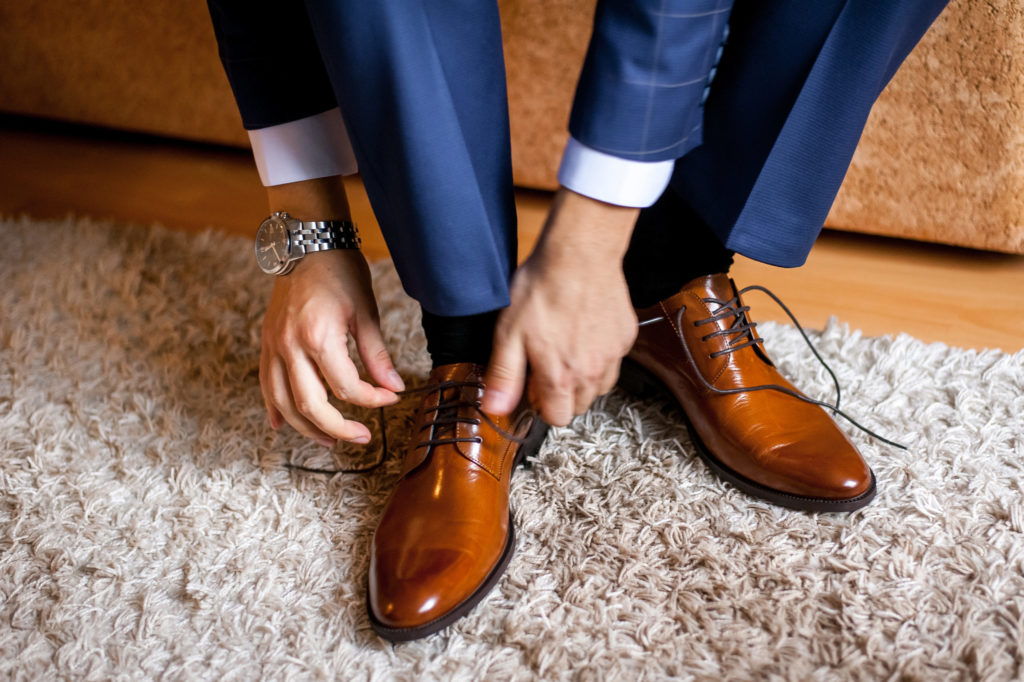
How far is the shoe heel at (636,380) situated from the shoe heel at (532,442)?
0.42 feet

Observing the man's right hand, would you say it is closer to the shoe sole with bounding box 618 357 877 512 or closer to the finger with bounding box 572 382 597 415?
the finger with bounding box 572 382 597 415

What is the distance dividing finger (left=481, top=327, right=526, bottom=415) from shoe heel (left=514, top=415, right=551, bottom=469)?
0.54 feet

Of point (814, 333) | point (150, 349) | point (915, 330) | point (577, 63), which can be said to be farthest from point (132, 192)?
point (915, 330)

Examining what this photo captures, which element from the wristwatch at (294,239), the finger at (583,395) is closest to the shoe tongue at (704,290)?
the finger at (583,395)

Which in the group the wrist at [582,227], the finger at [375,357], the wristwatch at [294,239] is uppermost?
the wrist at [582,227]

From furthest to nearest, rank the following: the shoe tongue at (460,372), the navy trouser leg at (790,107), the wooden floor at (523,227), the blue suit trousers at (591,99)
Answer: the wooden floor at (523,227)
the shoe tongue at (460,372)
the navy trouser leg at (790,107)
the blue suit trousers at (591,99)

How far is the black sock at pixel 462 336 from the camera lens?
26.5 inches

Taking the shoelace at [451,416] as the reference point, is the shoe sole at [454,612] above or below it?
below

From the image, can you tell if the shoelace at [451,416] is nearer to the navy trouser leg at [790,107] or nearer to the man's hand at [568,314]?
the man's hand at [568,314]

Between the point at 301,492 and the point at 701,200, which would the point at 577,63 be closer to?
the point at 701,200

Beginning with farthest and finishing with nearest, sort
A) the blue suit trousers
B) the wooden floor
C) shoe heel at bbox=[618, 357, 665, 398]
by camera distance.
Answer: the wooden floor → shoe heel at bbox=[618, 357, 665, 398] → the blue suit trousers

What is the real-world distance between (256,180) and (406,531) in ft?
3.33

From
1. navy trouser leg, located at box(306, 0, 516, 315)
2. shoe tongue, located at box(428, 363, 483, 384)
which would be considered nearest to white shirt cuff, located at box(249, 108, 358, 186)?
navy trouser leg, located at box(306, 0, 516, 315)

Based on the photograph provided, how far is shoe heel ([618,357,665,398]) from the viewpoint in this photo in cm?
82
